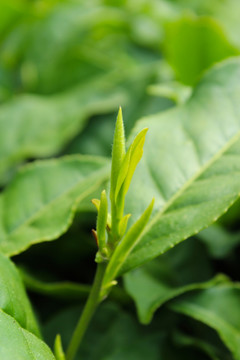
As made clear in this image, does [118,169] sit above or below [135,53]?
above

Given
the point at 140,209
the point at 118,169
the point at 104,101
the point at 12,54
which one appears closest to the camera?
the point at 118,169

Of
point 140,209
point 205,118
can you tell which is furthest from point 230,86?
point 140,209

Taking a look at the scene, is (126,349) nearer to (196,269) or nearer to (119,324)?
(119,324)

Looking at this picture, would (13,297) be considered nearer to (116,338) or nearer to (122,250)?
(122,250)

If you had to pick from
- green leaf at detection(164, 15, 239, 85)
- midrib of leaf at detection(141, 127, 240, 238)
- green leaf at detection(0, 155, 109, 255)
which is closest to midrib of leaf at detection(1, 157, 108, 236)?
green leaf at detection(0, 155, 109, 255)

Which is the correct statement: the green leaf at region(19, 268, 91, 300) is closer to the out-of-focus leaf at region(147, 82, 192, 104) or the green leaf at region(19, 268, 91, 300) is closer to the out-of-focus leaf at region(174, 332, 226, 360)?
the out-of-focus leaf at region(174, 332, 226, 360)

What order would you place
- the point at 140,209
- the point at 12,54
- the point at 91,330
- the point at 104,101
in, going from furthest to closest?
the point at 12,54 → the point at 104,101 → the point at 91,330 → the point at 140,209

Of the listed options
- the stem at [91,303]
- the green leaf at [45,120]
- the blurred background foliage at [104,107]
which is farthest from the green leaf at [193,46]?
the stem at [91,303]

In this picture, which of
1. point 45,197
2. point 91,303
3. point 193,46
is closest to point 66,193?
point 45,197
